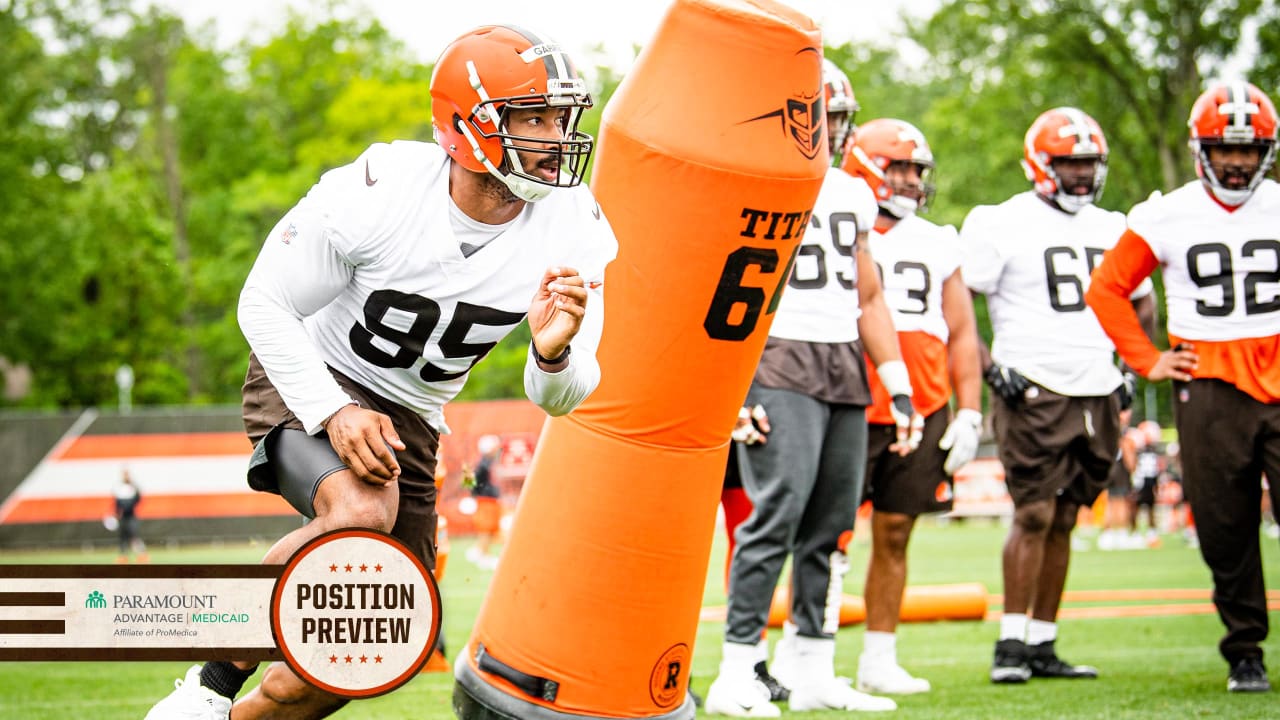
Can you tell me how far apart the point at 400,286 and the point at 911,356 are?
3.36 m

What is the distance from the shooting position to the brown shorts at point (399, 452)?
346 cm

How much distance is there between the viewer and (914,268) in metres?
6.25

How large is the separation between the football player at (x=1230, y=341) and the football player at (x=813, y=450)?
1.19m

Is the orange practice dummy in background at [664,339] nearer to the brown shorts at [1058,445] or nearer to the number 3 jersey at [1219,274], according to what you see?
the number 3 jersey at [1219,274]

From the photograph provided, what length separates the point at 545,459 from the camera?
4.30 meters

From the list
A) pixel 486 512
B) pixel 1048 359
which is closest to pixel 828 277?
pixel 1048 359

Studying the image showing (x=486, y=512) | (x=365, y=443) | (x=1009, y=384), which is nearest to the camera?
(x=365, y=443)

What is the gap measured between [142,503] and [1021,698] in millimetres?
18333

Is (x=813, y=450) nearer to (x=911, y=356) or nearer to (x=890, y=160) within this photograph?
(x=911, y=356)

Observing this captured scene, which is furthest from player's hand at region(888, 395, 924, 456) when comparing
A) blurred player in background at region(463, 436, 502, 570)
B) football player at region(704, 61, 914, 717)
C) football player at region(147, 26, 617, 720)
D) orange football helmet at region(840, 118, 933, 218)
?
blurred player in background at region(463, 436, 502, 570)

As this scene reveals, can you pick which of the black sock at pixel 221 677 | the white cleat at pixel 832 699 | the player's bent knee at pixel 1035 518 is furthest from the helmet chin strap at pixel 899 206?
the black sock at pixel 221 677

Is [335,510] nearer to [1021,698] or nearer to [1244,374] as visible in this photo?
[1021,698]

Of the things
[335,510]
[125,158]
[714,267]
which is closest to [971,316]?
[714,267]

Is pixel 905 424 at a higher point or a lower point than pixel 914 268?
lower
